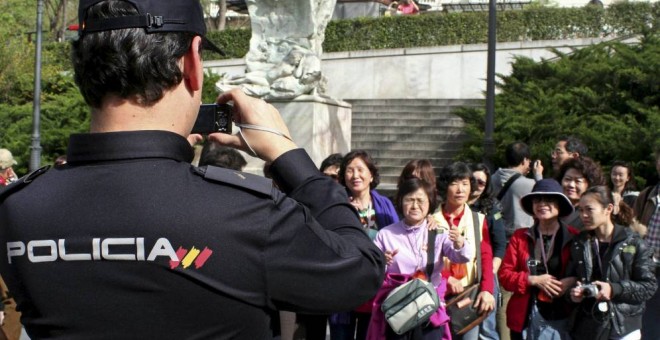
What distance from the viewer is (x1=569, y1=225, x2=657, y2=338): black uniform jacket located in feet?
21.7

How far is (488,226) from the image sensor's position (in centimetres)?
812

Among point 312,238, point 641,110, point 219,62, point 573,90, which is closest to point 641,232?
point 312,238

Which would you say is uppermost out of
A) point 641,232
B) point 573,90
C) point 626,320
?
point 573,90

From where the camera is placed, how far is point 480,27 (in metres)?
27.2

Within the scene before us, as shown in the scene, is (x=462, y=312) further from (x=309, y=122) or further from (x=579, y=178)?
(x=309, y=122)

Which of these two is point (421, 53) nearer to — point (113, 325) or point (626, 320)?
point (626, 320)

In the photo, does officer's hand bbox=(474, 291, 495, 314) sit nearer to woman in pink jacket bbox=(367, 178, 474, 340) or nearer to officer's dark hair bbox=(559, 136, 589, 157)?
woman in pink jacket bbox=(367, 178, 474, 340)

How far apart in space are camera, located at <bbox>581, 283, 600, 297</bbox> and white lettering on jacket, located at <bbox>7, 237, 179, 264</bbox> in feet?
16.9

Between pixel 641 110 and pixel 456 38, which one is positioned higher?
pixel 456 38

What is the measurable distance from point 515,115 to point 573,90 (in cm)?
116

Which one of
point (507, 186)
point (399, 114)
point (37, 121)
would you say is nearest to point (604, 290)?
point (507, 186)

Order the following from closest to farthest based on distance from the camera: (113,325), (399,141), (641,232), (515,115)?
(113,325) < (641,232) < (515,115) < (399,141)

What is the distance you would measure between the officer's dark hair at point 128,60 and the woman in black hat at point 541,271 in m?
5.28

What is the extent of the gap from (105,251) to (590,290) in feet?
17.0
